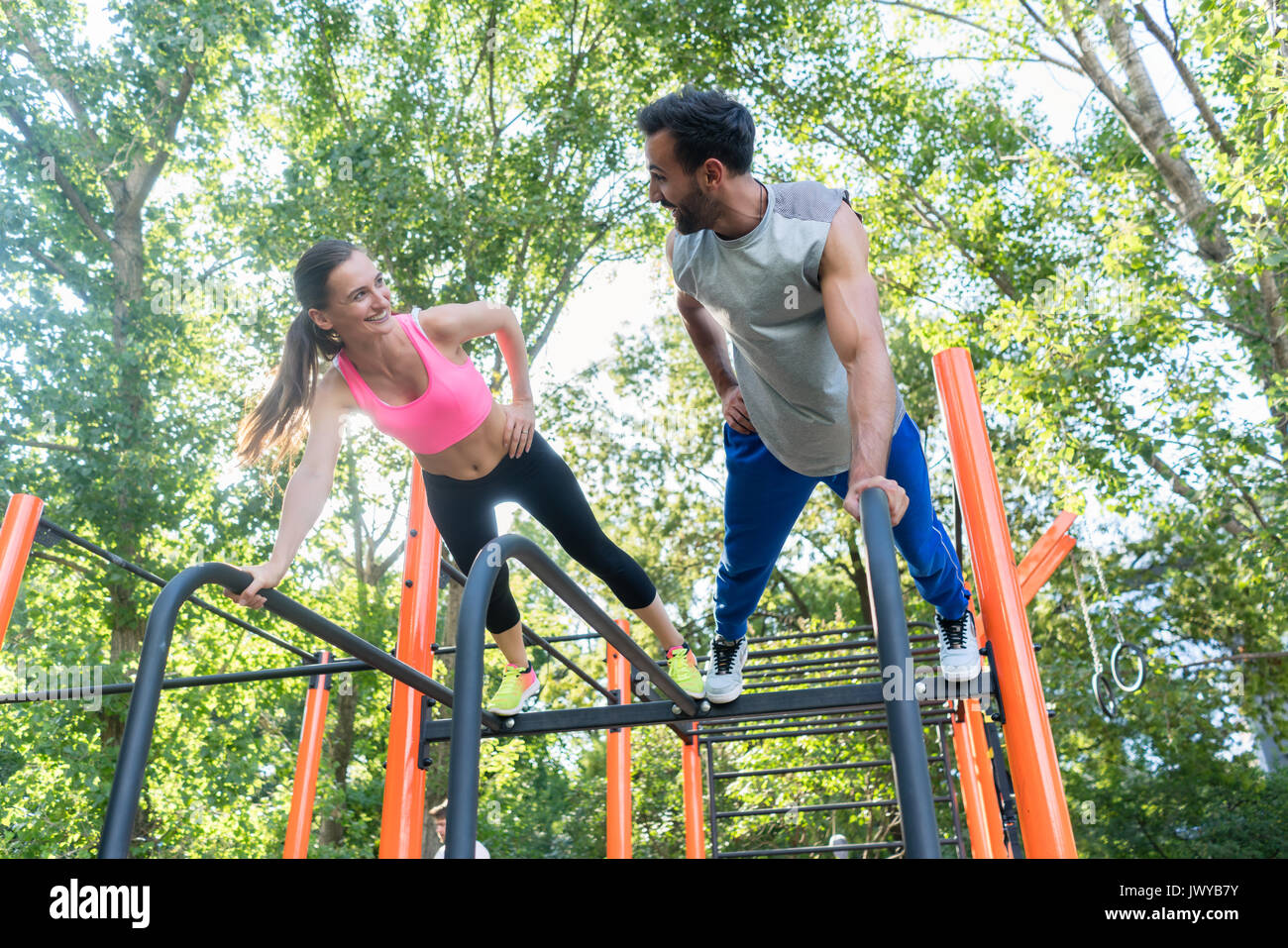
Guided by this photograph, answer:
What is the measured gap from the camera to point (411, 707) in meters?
2.85

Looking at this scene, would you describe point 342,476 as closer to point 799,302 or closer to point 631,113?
point 631,113

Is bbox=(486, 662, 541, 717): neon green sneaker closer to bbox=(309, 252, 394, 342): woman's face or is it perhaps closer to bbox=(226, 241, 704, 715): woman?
bbox=(226, 241, 704, 715): woman

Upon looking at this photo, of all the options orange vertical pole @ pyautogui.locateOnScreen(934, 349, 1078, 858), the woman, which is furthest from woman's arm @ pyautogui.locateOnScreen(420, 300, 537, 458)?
orange vertical pole @ pyautogui.locateOnScreen(934, 349, 1078, 858)

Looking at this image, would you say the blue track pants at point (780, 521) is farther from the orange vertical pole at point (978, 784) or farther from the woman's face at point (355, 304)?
the orange vertical pole at point (978, 784)

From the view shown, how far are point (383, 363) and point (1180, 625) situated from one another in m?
11.5

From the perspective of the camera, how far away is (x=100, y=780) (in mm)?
9172

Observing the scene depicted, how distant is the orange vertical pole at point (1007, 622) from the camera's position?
1805mm

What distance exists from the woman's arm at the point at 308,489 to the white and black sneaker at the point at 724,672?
105 cm

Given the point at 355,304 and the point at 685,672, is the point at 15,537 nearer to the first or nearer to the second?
the point at 355,304

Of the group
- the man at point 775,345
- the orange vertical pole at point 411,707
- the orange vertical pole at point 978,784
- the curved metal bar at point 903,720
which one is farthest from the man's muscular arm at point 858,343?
the orange vertical pole at point 978,784

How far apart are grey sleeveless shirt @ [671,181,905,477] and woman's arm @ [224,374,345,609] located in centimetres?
92

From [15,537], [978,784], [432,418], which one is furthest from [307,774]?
[978,784]
